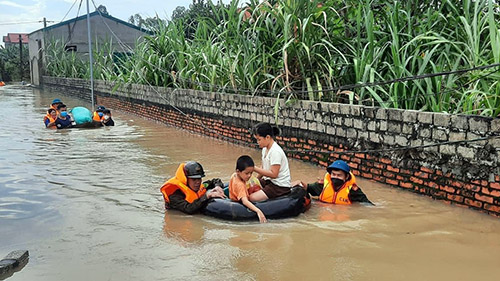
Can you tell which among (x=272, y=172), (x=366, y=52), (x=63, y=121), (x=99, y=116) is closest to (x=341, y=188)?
(x=272, y=172)

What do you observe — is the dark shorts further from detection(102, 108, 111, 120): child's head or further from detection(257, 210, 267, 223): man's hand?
detection(102, 108, 111, 120): child's head

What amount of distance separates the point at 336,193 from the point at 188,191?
1874 millimetres

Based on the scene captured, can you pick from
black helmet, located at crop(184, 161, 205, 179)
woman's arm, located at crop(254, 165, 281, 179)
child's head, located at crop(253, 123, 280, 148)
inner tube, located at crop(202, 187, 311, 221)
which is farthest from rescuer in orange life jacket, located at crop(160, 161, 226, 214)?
child's head, located at crop(253, 123, 280, 148)

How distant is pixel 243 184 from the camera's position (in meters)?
5.68

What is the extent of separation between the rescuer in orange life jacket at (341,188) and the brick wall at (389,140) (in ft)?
2.99

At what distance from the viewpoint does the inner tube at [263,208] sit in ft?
18.2

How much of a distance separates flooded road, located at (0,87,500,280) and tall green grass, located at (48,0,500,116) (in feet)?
4.49

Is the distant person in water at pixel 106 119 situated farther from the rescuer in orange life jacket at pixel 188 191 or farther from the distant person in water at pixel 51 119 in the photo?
the rescuer in orange life jacket at pixel 188 191

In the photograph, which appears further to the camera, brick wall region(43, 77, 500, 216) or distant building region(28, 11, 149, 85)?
distant building region(28, 11, 149, 85)

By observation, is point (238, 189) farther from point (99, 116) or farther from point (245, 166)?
point (99, 116)

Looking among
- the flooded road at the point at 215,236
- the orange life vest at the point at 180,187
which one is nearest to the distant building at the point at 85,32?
the flooded road at the point at 215,236

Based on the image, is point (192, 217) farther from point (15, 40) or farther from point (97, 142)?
point (15, 40)

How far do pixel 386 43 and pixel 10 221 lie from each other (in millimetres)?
5740

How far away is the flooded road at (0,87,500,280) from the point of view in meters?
4.15
